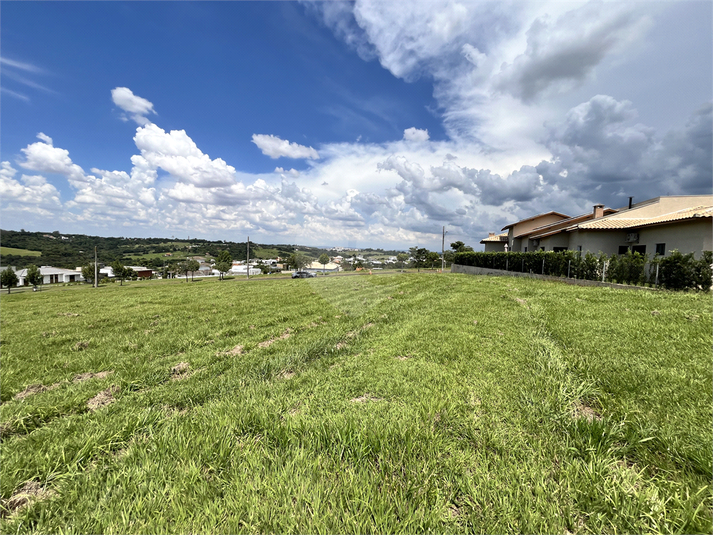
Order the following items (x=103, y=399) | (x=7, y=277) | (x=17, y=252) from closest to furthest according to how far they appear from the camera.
→ (x=103, y=399) < (x=7, y=277) < (x=17, y=252)

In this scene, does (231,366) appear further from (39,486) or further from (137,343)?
(137,343)

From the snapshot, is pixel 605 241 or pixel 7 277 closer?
pixel 605 241

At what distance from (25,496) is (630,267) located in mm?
19985

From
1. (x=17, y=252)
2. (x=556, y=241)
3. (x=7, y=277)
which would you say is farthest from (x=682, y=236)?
(x=17, y=252)

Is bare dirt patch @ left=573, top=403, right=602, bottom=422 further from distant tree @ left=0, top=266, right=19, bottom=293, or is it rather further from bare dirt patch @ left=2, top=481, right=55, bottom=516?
distant tree @ left=0, top=266, right=19, bottom=293

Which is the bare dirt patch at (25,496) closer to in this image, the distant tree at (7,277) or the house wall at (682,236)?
the house wall at (682,236)

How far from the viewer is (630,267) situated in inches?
521

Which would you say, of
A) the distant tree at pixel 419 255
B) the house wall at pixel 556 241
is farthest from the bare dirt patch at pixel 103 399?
the distant tree at pixel 419 255

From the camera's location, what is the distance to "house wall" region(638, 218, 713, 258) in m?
13.8

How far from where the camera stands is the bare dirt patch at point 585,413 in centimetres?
282

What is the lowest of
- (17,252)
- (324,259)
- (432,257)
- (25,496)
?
(25,496)

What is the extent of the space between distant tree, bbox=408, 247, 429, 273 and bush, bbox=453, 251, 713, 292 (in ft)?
127

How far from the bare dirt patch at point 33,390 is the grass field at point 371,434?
0.03 metres

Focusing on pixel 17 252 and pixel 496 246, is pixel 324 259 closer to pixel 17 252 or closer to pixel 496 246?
pixel 496 246
